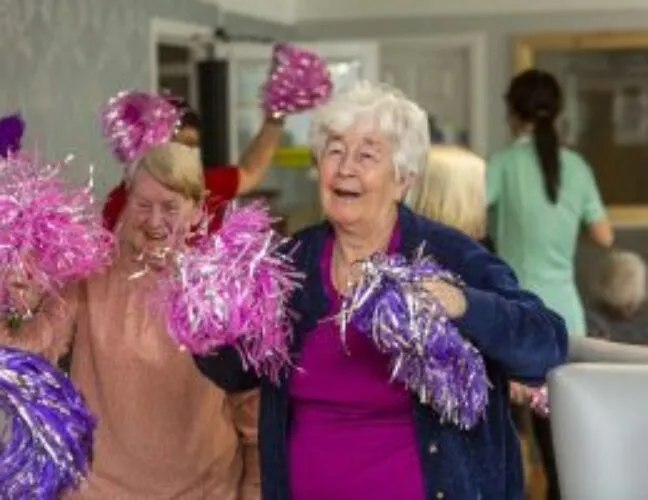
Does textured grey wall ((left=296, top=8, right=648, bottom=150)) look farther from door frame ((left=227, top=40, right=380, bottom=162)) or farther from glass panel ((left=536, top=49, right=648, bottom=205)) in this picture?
door frame ((left=227, top=40, right=380, bottom=162))

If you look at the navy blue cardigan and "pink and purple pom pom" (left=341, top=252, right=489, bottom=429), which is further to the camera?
the navy blue cardigan

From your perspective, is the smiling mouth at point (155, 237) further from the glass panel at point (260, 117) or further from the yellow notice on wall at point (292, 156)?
the yellow notice on wall at point (292, 156)

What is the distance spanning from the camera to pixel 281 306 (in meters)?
1.91

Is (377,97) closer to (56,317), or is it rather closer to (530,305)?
(530,305)

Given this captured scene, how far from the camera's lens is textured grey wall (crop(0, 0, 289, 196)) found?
3.93 m

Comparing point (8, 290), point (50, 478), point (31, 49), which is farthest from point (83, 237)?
point (31, 49)

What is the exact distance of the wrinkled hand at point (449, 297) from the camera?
179 cm

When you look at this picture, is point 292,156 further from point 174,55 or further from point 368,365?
point 368,365

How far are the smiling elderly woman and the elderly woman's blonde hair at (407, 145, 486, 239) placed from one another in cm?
44

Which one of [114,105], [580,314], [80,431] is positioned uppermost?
[114,105]

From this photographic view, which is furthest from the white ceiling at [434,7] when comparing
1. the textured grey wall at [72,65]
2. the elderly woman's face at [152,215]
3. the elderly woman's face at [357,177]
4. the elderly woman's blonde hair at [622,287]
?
the elderly woman's face at [357,177]

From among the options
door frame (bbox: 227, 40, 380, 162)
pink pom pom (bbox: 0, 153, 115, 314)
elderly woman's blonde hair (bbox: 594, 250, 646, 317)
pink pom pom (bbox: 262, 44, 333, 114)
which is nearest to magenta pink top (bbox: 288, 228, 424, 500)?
pink pom pom (bbox: 0, 153, 115, 314)

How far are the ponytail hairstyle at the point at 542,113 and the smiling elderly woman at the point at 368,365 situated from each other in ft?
6.79

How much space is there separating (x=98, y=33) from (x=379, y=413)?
2831 mm
